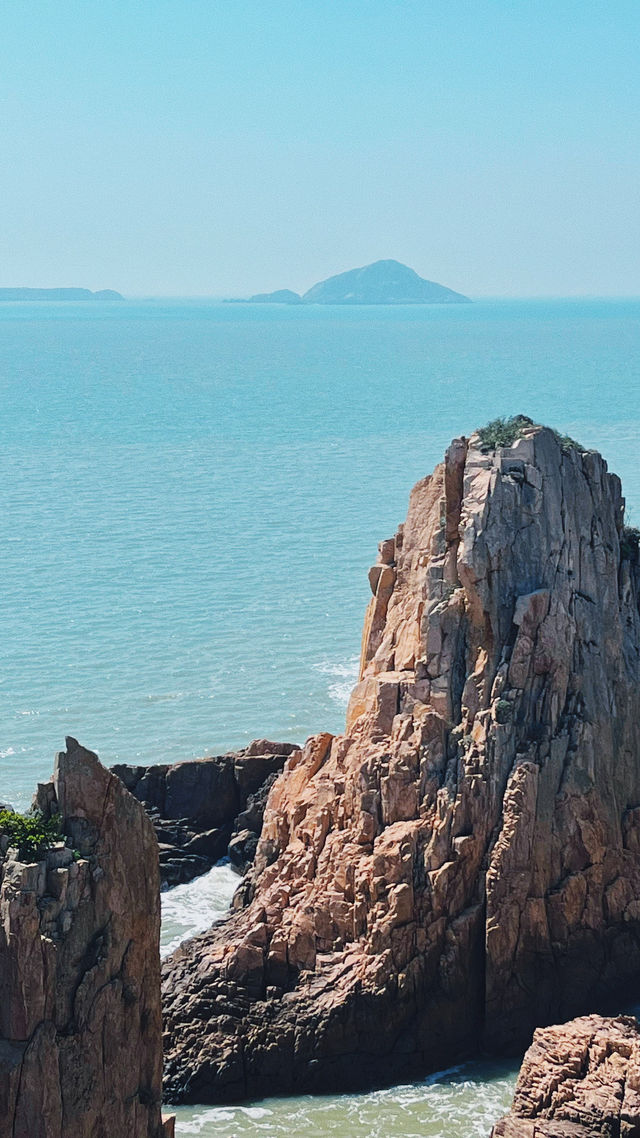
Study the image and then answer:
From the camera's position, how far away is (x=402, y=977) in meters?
28.2

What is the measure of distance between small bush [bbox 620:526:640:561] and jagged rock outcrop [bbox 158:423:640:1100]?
2.31ft

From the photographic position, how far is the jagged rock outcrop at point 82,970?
64.5 ft

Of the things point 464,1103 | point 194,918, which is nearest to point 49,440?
point 194,918

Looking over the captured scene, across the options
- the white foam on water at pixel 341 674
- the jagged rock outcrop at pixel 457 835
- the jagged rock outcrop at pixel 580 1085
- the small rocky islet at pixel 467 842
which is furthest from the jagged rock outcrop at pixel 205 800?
the jagged rock outcrop at pixel 580 1085

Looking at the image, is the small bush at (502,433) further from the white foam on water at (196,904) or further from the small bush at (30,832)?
the small bush at (30,832)

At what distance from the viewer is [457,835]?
29.0 meters

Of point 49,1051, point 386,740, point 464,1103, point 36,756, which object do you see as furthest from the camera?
point 36,756

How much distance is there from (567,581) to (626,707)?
2.17m

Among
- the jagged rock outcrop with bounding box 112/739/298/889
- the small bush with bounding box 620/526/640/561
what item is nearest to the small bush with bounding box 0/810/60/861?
the jagged rock outcrop with bounding box 112/739/298/889

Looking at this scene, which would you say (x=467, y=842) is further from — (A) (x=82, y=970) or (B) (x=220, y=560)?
(B) (x=220, y=560)

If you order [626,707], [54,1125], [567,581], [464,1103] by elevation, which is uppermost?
[567,581]

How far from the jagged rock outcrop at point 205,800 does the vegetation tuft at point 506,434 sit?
7.35 m

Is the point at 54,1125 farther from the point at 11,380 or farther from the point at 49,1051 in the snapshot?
the point at 11,380

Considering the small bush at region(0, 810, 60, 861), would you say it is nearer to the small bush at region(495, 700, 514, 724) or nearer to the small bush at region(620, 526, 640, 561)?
the small bush at region(495, 700, 514, 724)
